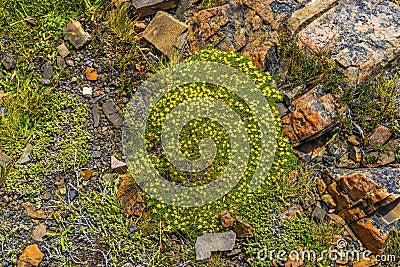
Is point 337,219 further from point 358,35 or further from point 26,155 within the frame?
point 26,155

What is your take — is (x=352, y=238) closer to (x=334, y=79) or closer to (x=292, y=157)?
(x=292, y=157)

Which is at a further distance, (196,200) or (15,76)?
(15,76)

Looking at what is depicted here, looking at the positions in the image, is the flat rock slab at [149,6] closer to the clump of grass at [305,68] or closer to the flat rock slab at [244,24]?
the flat rock slab at [244,24]

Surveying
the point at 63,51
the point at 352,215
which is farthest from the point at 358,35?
the point at 63,51

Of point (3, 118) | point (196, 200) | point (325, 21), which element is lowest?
point (196, 200)

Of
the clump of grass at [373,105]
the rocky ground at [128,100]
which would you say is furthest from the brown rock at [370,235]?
the clump of grass at [373,105]

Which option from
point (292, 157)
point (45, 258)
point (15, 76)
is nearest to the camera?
point (45, 258)

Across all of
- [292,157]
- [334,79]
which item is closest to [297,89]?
[334,79]
